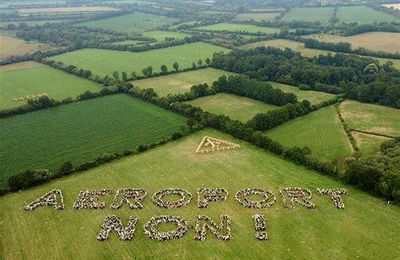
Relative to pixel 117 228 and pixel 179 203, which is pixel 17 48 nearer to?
pixel 179 203

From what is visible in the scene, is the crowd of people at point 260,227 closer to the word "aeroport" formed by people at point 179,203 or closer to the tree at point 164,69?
the word "aeroport" formed by people at point 179,203

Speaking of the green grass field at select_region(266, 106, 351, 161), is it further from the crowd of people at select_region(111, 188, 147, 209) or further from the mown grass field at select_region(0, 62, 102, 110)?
the mown grass field at select_region(0, 62, 102, 110)

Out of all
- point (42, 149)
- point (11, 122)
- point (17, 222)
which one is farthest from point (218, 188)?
point (11, 122)

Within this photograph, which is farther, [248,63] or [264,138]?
[248,63]

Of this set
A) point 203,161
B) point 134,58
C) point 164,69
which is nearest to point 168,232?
point 203,161

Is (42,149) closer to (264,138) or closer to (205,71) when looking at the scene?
(264,138)

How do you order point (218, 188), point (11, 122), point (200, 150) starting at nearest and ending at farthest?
point (218, 188) < point (200, 150) < point (11, 122)

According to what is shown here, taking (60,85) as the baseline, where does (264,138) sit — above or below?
above
